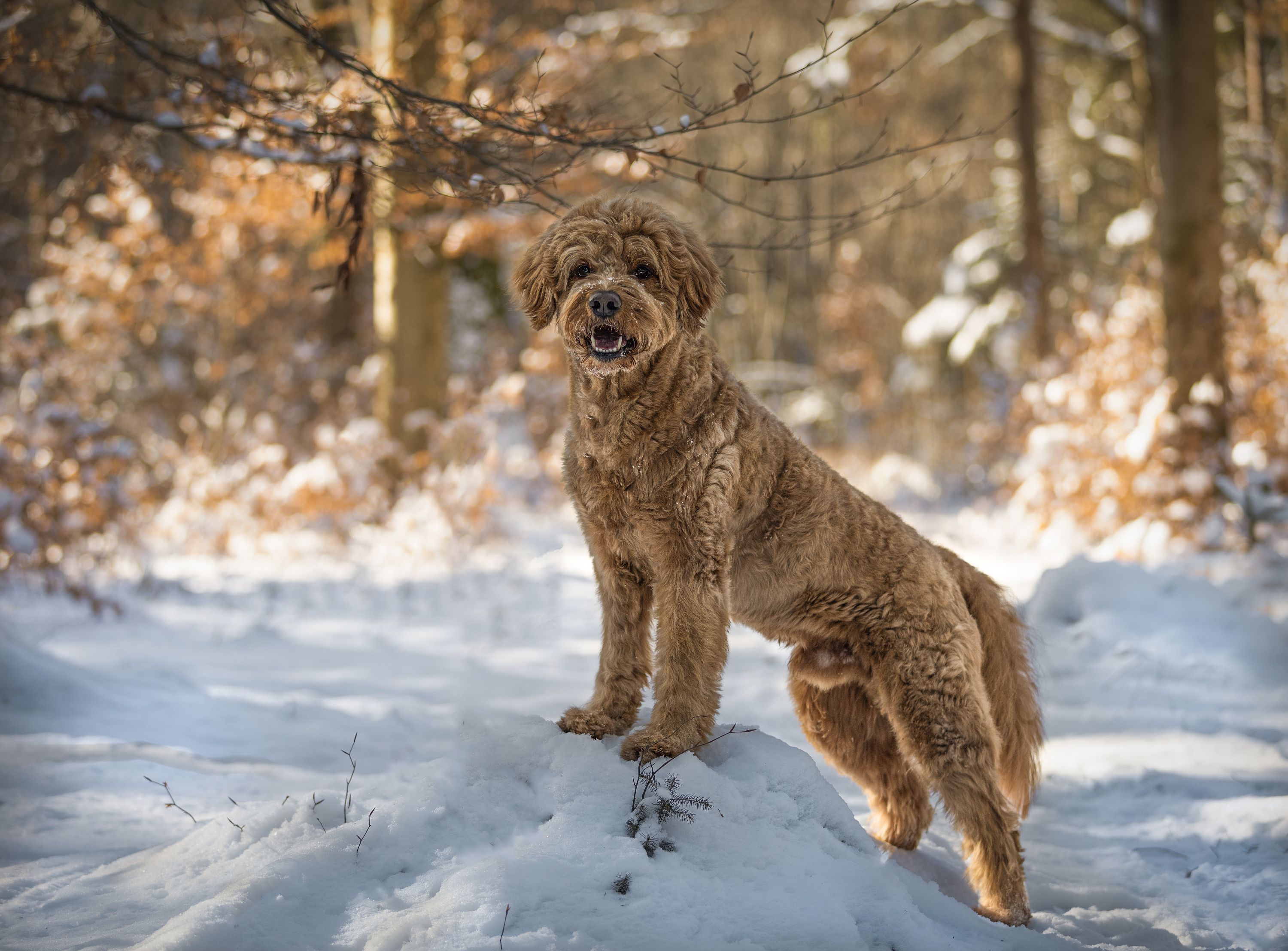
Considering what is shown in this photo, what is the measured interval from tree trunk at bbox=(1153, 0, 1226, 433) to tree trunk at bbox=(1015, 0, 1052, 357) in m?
4.44

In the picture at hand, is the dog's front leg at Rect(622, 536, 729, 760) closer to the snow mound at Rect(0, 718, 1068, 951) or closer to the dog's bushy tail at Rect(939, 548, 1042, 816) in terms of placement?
the snow mound at Rect(0, 718, 1068, 951)

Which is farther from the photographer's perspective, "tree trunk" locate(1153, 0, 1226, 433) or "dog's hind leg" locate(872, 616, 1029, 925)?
"tree trunk" locate(1153, 0, 1226, 433)

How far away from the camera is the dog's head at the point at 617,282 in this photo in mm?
2643

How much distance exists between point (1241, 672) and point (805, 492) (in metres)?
3.65

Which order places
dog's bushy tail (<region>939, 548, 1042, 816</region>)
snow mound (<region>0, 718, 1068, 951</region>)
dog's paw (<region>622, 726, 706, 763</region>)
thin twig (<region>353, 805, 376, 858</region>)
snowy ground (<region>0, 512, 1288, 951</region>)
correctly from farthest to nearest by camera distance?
dog's bushy tail (<region>939, 548, 1042, 816</region>) < dog's paw (<region>622, 726, 706, 763</region>) < thin twig (<region>353, 805, 376, 858</region>) < snowy ground (<region>0, 512, 1288, 951</region>) < snow mound (<region>0, 718, 1068, 951</region>)

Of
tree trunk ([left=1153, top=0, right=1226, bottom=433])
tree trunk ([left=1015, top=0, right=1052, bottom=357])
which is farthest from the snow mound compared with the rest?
tree trunk ([left=1015, top=0, right=1052, bottom=357])

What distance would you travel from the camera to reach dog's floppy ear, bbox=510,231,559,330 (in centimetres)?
293

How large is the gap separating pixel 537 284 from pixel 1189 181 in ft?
24.0

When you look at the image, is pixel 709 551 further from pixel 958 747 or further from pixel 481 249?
pixel 481 249

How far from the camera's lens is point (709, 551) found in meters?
2.68

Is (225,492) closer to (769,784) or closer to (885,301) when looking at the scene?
(769,784)

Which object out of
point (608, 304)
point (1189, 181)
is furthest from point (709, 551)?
point (1189, 181)

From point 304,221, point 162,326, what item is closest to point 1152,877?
point 304,221

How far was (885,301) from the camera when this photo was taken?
20.6 m
